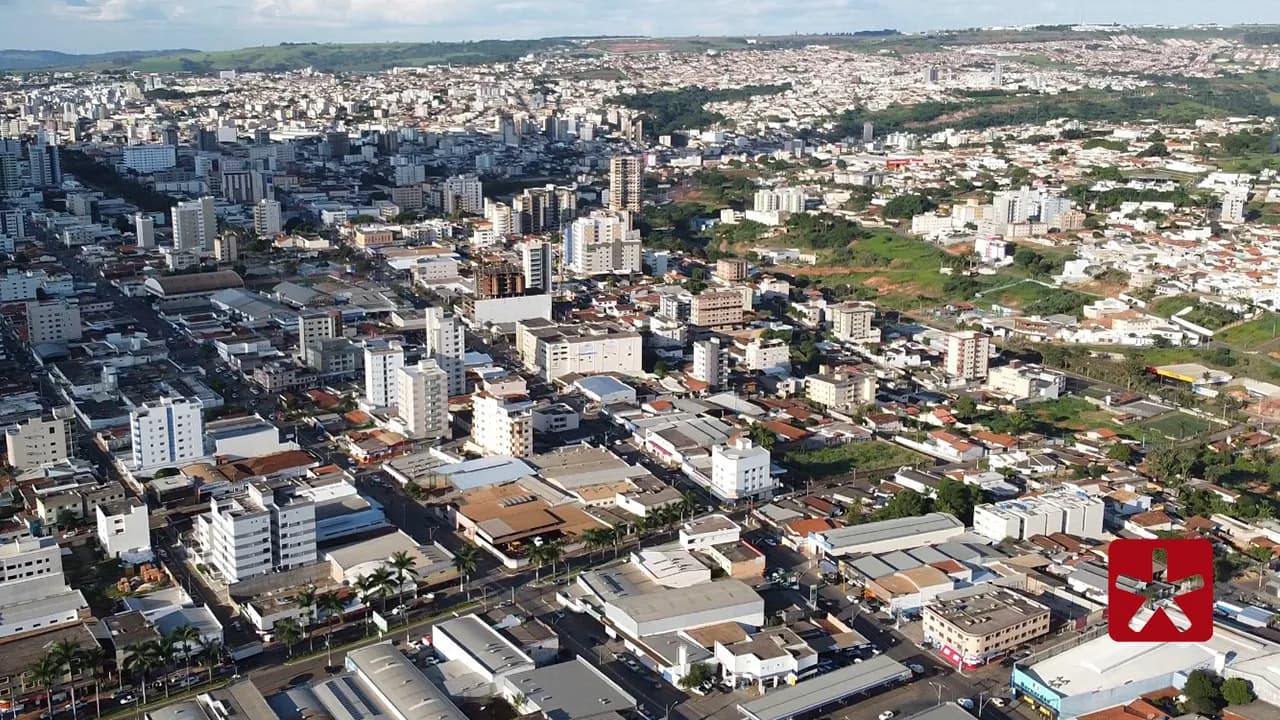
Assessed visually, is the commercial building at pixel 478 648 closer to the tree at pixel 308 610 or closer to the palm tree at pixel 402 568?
the palm tree at pixel 402 568

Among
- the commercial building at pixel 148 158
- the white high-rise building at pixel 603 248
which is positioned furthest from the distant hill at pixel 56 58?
the white high-rise building at pixel 603 248

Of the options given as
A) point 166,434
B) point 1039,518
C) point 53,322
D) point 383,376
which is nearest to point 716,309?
point 383,376

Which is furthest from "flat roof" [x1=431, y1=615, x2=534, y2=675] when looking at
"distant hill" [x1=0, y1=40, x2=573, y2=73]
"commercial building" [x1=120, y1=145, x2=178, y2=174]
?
"distant hill" [x1=0, y1=40, x2=573, y2=73]

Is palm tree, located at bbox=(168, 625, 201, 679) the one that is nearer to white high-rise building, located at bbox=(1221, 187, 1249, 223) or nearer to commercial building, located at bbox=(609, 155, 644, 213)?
commercial building, located at bbox=(609, 155, 644, 213)

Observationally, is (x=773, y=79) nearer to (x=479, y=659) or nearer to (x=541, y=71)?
(x=541, y=71)

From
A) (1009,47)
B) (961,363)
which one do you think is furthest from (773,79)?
(961,363)

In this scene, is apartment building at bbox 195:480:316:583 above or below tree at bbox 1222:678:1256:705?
above
